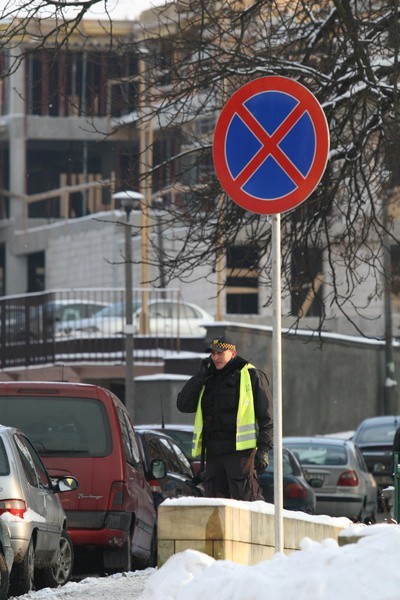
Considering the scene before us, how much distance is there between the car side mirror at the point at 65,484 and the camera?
43.8ft

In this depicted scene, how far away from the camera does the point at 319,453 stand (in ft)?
86.2

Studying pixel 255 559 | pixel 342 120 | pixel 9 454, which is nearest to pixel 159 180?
pixel 342 120

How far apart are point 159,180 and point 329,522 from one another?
9.40 m

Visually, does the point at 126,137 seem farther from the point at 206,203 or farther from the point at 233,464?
the point at 233,464

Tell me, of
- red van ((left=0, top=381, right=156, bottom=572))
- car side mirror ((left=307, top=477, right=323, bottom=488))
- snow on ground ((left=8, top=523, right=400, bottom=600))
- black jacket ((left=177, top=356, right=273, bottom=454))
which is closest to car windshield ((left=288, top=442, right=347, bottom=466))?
car side mirror ((left=307, top=477, right=323, bottom=488))

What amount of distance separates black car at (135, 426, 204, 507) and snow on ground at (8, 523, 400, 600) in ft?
26.4

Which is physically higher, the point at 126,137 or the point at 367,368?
the point at 126,137

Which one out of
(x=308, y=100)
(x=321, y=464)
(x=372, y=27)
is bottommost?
(x=321, y=464)

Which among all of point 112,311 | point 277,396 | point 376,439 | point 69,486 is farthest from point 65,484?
point 112,311

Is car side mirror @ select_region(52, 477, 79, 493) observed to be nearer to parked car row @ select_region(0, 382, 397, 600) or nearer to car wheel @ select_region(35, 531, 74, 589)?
parked car row @ select_region(0, 382, 397, 600)

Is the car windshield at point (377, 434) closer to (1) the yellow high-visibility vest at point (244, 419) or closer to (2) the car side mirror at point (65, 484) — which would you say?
(2) the car side mirror at point (65, 484)

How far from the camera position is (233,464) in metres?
12.7

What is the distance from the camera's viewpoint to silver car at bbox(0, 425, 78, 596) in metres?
11.7

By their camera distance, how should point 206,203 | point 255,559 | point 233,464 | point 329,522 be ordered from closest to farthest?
point 255,559, point 329,522, point 233,464, point 206,203
